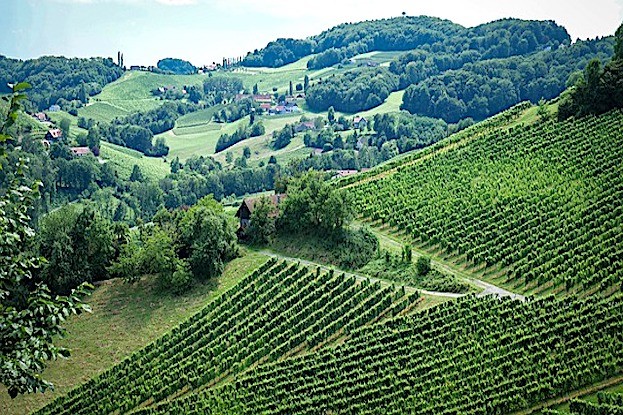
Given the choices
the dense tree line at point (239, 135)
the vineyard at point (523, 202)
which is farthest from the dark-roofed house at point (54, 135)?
the vineyard at point (523, 202)

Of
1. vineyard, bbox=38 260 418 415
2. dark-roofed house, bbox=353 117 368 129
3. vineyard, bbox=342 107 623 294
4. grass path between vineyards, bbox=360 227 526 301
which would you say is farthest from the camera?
dark-roofed house, bbox=353 117 368 129

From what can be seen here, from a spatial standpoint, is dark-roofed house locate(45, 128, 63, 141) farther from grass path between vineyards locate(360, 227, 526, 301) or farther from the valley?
grass path between vineyards locate(360, 227, 526, 301)

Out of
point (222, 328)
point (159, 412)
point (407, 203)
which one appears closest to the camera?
point (159, 412)

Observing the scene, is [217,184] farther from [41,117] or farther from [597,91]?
[597,91]

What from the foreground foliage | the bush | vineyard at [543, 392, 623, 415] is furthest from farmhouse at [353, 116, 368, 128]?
the foreground foliage

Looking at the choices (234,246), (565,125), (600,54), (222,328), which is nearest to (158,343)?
(222,328)

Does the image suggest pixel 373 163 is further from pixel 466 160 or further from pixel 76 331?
pixel 76 331

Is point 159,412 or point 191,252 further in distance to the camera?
point 191,252
